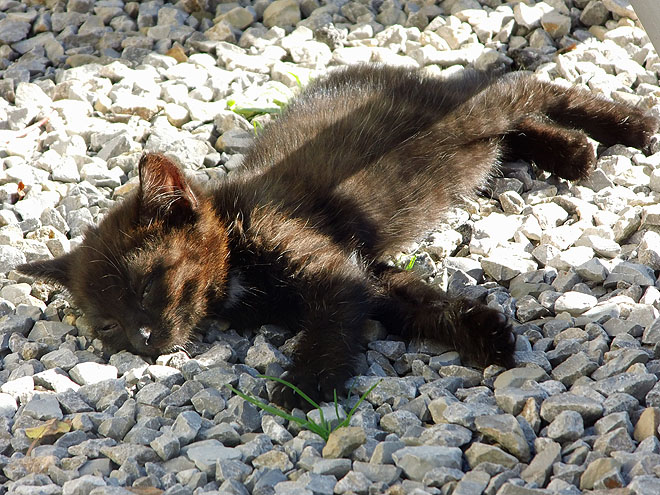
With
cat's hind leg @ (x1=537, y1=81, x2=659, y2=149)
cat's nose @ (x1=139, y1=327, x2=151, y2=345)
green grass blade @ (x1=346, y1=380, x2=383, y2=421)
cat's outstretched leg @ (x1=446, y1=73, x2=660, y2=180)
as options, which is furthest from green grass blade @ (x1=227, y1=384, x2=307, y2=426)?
cat's hind leg @ (x1=537, y1=81, x2=659, y2=149)

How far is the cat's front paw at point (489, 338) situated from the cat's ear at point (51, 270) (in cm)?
145

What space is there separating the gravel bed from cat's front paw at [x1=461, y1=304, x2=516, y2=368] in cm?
5

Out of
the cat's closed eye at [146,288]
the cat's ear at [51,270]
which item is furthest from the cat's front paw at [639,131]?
the cat's ear at [51,270]

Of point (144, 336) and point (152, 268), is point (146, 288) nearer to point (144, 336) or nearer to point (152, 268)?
point (152, 268)

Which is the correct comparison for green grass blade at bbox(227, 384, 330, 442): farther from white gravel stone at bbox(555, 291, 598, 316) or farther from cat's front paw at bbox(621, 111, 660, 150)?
cat's front paw at bbox(621, 111, 660, 150)

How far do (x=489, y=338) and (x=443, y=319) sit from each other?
0.68ft

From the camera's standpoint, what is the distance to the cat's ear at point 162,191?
9.00ft

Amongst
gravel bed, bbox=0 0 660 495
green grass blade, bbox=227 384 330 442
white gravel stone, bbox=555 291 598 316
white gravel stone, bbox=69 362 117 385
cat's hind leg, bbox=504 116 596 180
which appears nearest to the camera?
gravel bed, bbox=0 0 660 495

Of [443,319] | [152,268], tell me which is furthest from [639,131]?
[152,268]

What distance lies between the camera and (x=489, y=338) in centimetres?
249

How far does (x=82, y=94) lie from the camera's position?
4328 mm

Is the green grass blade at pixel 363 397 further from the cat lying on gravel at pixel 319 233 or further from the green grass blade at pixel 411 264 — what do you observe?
the green grass blade at pixel 411 264

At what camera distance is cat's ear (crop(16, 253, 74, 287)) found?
9.61 ft

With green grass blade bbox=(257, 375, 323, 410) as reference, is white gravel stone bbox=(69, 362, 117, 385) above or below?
below
